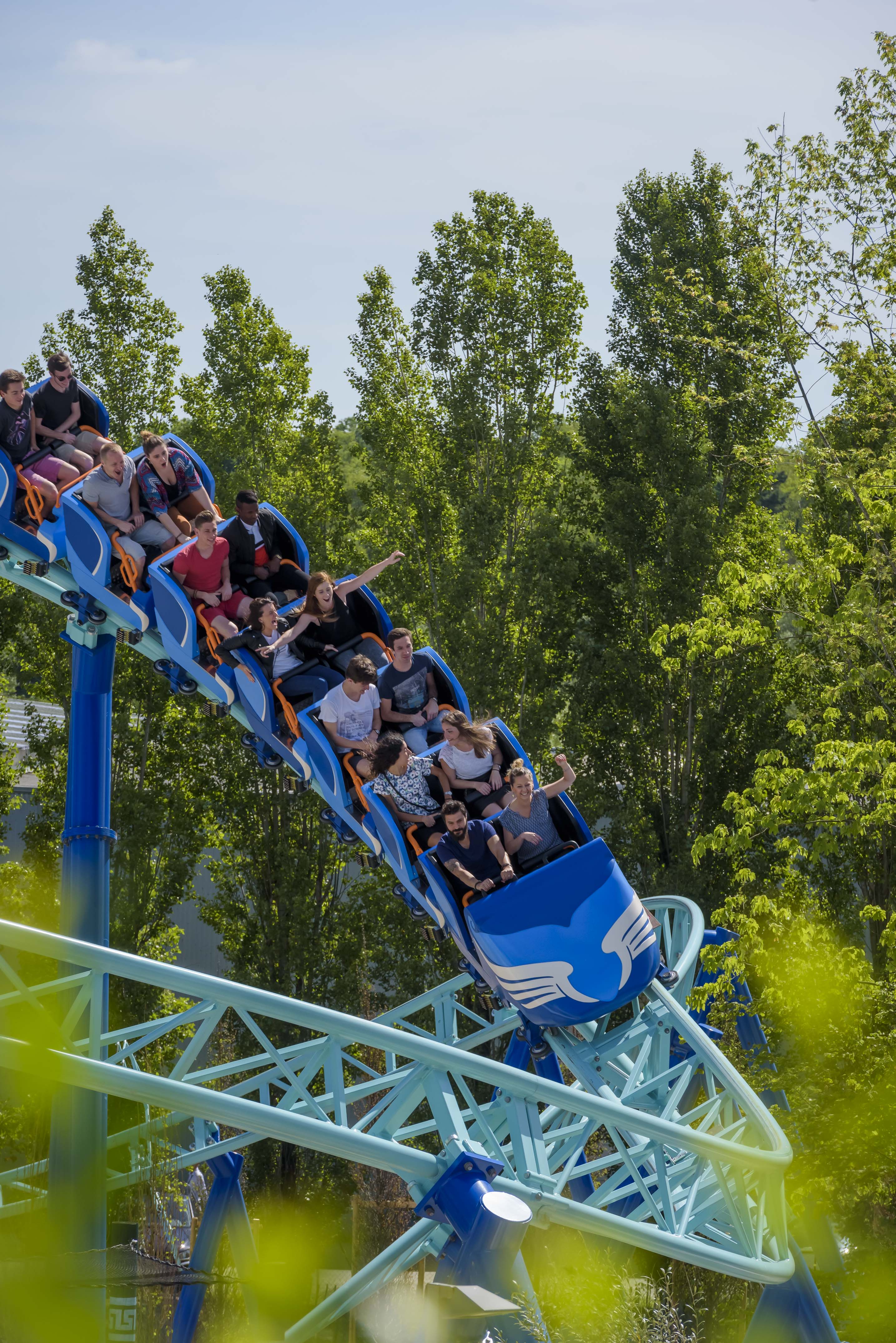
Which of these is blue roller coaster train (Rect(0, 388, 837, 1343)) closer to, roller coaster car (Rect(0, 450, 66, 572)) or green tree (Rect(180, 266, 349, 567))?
roller coaster car (Rect(0, 450, 66, 572))

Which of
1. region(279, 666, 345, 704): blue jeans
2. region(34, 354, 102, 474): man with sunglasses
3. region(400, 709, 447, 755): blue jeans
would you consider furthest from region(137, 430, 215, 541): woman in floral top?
region(400, 709, 447, 755): blue jeans

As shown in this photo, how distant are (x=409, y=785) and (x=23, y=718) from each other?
58.8 ft

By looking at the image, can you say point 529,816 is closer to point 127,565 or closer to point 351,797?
point 351,797

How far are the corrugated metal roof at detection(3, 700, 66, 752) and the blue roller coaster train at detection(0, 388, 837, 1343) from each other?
6.89m

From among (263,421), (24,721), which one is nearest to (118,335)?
(263,421)

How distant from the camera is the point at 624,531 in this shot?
16.0 meters

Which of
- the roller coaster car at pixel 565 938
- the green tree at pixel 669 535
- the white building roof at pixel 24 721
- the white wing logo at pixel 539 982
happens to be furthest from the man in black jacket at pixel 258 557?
the white building roof at pixel 24 721

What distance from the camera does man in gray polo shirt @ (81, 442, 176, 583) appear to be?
708cm

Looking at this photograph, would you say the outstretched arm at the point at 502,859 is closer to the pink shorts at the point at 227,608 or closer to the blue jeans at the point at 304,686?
the blue jeans at the point at 304,686

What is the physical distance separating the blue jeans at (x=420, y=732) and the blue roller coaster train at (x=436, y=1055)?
0.20m

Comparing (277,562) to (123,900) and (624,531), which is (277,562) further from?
(624,531)

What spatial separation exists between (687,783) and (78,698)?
9.35m

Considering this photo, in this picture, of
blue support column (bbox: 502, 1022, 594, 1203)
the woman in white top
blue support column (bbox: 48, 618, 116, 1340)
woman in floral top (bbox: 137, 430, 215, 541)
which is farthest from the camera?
blue support column (bbox: 502, 1022, 594, 1203)

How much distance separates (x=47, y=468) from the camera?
24.6 ft
